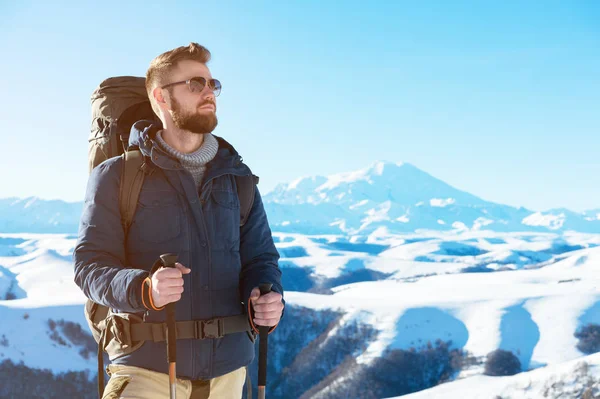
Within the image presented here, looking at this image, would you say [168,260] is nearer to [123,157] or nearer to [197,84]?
[123,157]

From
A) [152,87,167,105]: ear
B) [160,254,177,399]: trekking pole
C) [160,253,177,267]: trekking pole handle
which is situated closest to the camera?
[160,253,177,267]: trekking pole handle

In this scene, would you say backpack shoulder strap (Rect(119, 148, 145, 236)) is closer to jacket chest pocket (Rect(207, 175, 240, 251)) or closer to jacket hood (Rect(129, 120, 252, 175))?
jacket hood (Rect(129, 120, 252, 175))

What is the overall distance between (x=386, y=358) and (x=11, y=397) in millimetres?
89315

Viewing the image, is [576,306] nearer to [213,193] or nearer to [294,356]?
[294,356]

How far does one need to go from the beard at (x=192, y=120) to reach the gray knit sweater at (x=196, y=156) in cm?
22

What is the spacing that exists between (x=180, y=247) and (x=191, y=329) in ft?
2.34

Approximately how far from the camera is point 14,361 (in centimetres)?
12631

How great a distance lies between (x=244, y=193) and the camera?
5.30 meters

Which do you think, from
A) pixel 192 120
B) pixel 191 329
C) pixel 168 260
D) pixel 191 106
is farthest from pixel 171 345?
pixel 191 106

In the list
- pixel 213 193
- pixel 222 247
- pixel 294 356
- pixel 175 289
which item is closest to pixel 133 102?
pixel 213 193

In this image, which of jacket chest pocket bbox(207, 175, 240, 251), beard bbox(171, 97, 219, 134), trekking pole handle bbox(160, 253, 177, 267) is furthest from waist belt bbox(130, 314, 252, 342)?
beard bbox(171, 97, 219, 134)

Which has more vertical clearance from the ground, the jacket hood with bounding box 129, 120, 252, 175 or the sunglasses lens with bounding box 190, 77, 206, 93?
the sunglasses lens with bounding box 190, 77, 206, 93

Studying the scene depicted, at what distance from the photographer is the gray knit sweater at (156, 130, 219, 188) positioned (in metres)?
5.06

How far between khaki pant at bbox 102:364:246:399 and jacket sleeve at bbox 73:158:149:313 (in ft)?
2.02
